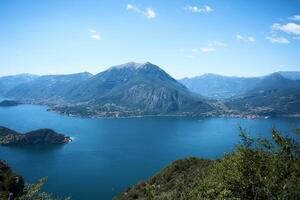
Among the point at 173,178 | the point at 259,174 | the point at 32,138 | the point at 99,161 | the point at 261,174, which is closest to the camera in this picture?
the point at 259,174

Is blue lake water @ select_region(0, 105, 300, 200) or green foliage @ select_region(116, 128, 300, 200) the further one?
blue lake water @ select_region(0, 105, 300, 200)

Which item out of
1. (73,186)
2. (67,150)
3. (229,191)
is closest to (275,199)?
(229,191)

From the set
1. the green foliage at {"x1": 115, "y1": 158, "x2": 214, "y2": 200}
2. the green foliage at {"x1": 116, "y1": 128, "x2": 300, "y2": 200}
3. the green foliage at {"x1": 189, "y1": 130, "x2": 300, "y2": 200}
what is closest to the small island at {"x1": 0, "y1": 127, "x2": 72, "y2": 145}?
the green foliage at {"x1": 115, "y1": 158, "x2": 214, "y2": 200}

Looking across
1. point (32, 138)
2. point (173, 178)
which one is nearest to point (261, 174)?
point (173, 178)

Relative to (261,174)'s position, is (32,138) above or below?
below

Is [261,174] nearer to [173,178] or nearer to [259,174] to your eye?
[259,174]

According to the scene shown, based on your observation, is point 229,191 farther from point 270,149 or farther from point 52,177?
point 52,177

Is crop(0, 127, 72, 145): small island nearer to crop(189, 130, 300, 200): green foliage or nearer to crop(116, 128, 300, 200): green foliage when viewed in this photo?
crop(116, 128, 300, 200): green foliage

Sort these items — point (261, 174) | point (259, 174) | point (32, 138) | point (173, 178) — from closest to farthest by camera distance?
point (259, 174), point (261, 174), point (173, 178), point (32, 138)

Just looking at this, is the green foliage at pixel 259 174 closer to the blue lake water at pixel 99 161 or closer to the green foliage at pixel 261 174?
the green foliage at pixel 261 174
